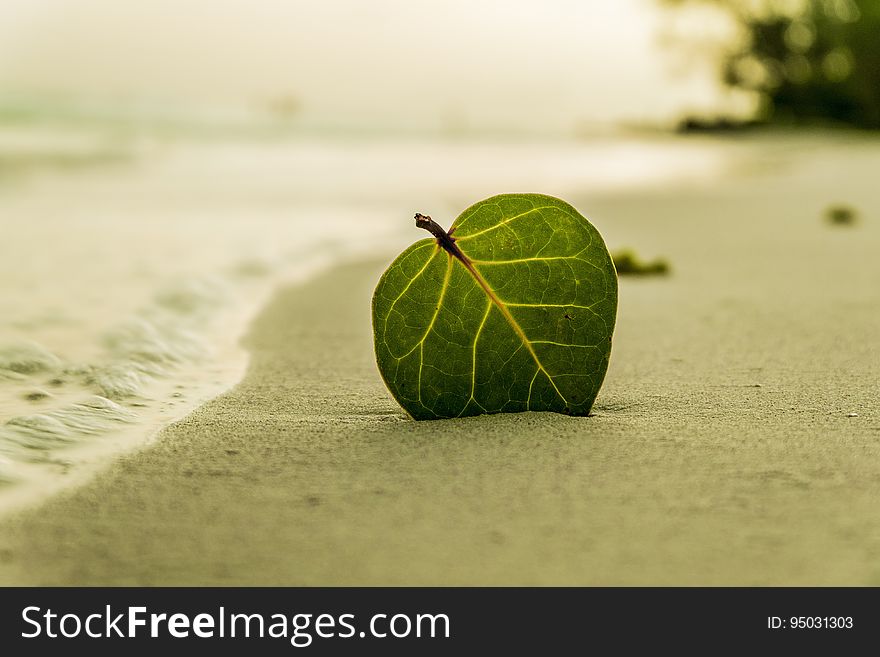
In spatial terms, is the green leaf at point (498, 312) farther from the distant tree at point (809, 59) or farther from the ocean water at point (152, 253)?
the distant tree at point (809, 59)

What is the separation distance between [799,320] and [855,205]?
3031mm

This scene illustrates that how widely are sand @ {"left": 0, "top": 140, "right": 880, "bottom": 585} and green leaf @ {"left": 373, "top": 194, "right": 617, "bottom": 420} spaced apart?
63 millimetres

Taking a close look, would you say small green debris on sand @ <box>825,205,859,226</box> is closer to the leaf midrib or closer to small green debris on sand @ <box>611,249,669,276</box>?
small green debris on sand @ <box>611,249,669,276</box>

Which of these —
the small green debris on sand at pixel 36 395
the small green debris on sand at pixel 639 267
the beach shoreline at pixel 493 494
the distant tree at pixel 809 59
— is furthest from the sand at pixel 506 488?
the distant tree at pixel 809 59

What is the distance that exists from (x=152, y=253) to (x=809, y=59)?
25.2 metres

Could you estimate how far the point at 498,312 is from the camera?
1440 millimetres

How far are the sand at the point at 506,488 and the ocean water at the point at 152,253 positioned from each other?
14 centimetres

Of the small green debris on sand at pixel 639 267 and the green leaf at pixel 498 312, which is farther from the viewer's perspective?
the small green debris on sand at pixel 639 267

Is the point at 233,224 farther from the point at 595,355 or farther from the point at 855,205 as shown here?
the point at 595,355

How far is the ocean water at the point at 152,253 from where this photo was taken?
5.31ft

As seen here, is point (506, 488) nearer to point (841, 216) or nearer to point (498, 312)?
point (498, 312)

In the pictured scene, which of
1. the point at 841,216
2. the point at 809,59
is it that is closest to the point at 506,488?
the point at 841,216

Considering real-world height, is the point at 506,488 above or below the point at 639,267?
below
